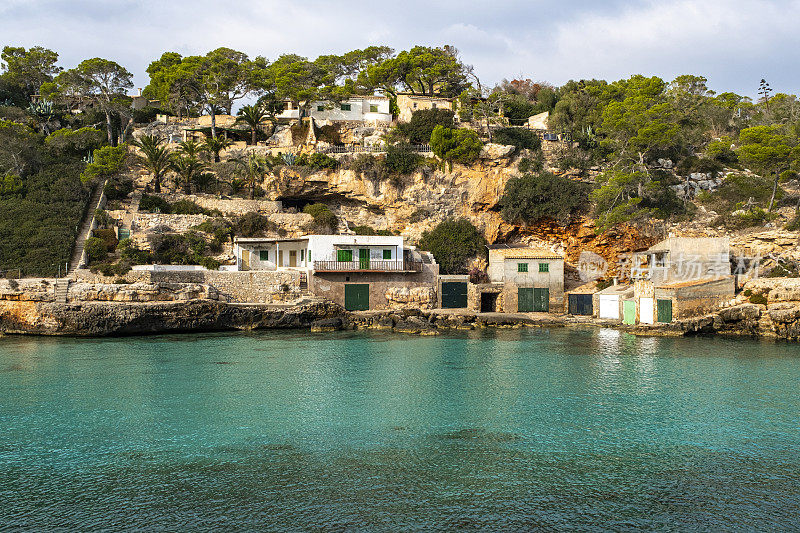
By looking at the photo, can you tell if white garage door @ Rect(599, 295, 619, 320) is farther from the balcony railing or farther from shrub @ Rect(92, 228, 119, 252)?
shrub @ Rect(92, 228, 119, 252)

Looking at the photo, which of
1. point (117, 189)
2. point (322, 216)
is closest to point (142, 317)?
point (322, 216)

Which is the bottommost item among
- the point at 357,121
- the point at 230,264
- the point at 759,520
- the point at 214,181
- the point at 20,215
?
the point at 759,520

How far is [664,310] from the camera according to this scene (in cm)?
3044

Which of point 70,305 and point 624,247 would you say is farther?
A: point 624,247

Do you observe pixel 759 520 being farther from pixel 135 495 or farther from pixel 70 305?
pixel 70 305

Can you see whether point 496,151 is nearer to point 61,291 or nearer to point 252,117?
point 252,117

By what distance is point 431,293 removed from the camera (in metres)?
36.2

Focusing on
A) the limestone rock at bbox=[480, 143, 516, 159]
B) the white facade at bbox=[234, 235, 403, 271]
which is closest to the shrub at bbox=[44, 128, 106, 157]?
the white facade at bbox=[234, 235, 403, 271]

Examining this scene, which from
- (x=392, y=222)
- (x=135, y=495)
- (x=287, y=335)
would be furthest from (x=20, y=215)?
(x=135, y=495)

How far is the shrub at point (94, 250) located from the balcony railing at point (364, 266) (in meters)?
12.3

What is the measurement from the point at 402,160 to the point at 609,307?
18.9 m

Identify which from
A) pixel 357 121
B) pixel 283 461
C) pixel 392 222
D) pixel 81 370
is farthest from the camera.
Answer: pixel 357 121

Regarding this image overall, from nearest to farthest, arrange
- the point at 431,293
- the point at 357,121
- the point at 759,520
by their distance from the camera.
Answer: the point at 759,520 < the point at 431,293 < the point at 357,121

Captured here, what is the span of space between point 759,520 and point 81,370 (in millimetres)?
20696
